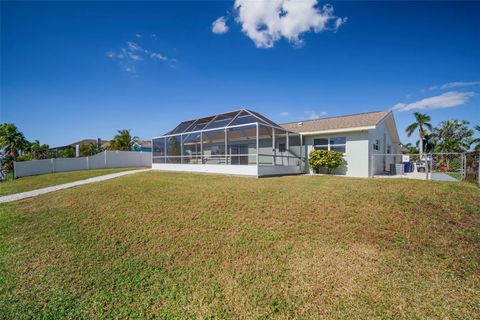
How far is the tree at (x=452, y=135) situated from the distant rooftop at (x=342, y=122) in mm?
24839

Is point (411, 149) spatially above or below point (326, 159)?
above

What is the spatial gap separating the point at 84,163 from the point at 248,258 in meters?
26.1

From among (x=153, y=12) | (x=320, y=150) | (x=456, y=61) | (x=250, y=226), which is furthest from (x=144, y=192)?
(x=456, y=61)

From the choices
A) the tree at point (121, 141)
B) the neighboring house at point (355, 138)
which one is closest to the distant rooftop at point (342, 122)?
the neighboring house at point (355, 138)

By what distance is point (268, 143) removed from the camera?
1599 centimetres

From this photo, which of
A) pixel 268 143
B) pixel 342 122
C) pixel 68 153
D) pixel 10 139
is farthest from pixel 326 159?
pixel 10 139

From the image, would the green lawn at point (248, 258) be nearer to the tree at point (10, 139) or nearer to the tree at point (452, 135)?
the tree at point (10, 139)

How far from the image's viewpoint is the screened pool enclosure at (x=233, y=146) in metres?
12.4

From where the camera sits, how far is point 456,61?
12414 millimetres

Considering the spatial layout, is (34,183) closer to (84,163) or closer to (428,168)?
(84,163)

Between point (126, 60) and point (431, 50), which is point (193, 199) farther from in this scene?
point (431, 50)

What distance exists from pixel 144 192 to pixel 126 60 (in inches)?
357

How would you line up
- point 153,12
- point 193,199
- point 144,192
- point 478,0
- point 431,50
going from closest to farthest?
point 193,199, point 144,192, point 478,0, point 153,12, point 431,50

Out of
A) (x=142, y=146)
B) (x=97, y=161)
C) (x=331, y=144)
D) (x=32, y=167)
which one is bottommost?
(x=32, y=167)
